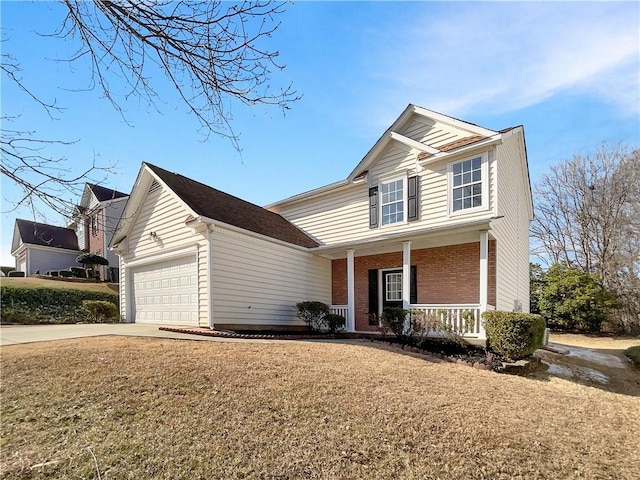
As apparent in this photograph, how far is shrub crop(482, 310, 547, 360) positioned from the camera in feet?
26.9

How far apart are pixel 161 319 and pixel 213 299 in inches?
126

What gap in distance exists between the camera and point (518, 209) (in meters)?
15.1

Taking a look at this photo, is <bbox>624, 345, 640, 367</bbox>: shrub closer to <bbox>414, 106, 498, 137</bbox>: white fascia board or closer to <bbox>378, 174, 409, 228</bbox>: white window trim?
<bbox>378, 174, 409, 228</bbox>: white window trim

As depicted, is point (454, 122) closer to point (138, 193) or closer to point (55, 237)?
point (138, 193)

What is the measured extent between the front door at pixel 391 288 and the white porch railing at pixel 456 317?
2697 mm

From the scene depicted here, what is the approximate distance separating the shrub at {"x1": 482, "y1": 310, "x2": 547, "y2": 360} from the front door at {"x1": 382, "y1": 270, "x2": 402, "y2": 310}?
15.8ft

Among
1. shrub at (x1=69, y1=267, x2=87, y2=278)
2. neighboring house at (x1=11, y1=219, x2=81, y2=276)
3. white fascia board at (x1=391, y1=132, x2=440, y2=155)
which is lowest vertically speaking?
shrub at (x1=69, y1=267, x2=87, y2=278)

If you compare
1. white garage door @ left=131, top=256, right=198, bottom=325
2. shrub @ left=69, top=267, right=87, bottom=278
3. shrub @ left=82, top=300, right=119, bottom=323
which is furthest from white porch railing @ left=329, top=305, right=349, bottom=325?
shrub @ left=69, top=267, right=87, bottom=278

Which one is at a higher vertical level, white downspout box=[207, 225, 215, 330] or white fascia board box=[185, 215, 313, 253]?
white fascia board box=[185, 215, 313, 253]

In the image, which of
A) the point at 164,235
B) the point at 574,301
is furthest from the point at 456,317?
the point at 574,301

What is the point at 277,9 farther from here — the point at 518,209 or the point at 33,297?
the point at 33,297

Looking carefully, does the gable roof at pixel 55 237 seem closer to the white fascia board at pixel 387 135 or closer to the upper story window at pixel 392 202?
the white fascia board at pixel 387 135

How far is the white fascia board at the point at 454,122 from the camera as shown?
11258mm

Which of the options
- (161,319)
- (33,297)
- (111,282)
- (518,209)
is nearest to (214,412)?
(161,319)
